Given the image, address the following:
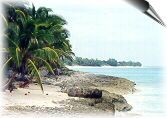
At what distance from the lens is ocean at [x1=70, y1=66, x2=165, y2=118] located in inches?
34.5

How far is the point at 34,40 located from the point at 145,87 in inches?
14.3

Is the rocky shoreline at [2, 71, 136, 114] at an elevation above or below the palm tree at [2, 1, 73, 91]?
below

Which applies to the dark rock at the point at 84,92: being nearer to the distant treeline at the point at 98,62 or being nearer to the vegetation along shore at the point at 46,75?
the vegetation along shore at the point at 46,75

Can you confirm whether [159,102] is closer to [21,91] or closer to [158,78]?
[158,78]

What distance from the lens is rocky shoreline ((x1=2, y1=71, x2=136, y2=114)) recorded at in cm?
95

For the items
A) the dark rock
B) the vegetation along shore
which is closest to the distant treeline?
the vegetation along shore

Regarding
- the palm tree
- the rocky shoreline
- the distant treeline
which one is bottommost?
the rocky shoreline

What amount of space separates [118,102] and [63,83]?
18 centimetres

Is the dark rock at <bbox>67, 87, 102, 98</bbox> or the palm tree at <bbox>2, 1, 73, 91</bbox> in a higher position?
the palm tree at <bbox>2, 1, 73, 91</bbox>

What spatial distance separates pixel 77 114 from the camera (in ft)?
3.16

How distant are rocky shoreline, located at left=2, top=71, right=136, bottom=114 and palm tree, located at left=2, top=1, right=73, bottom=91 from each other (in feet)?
0.19

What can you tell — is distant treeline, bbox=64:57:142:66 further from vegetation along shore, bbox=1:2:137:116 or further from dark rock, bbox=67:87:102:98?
dark rock, bbox=67:87:102:98

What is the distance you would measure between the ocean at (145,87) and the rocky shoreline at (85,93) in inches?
1.0

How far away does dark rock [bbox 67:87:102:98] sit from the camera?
0.97 m
